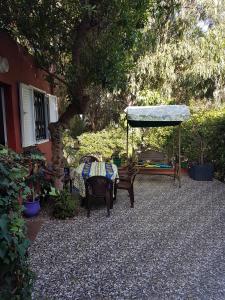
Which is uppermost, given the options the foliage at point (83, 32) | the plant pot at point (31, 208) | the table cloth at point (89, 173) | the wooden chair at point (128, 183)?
the foliage at point (83, 32)

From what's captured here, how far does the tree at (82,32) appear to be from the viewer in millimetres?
4258

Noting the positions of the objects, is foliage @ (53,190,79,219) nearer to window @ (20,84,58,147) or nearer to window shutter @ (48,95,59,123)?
window @ (20,84,58,147)

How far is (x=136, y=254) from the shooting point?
368 cm

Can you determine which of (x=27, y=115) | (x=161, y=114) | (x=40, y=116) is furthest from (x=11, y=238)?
(x=40, y=116)

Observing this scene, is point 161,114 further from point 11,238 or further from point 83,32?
point 11,238

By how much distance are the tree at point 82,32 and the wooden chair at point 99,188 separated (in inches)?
53.4

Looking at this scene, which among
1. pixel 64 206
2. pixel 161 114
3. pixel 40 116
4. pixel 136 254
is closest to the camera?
pixel 136 254

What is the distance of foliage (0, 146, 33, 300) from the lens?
63.2 inches

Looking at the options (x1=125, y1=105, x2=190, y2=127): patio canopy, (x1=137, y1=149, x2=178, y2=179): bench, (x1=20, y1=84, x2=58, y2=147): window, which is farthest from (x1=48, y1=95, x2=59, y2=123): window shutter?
(x1=137, y1=149, x2=178, y2=179): bench

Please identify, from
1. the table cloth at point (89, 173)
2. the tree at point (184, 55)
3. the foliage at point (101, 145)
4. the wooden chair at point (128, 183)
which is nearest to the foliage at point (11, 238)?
the table cloth at point (89, 173)

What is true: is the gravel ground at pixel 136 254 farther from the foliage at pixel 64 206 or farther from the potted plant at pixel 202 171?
the potted plant at pixel 202 171

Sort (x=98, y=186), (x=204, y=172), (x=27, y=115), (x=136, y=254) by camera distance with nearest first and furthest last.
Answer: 1. (x=136, y=254)
2. (x=98, y=186)
3. (x=27, y=115)
4. (x=204, y=172)

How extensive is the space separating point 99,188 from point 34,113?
258cm

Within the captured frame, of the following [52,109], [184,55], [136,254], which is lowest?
[136,254]
